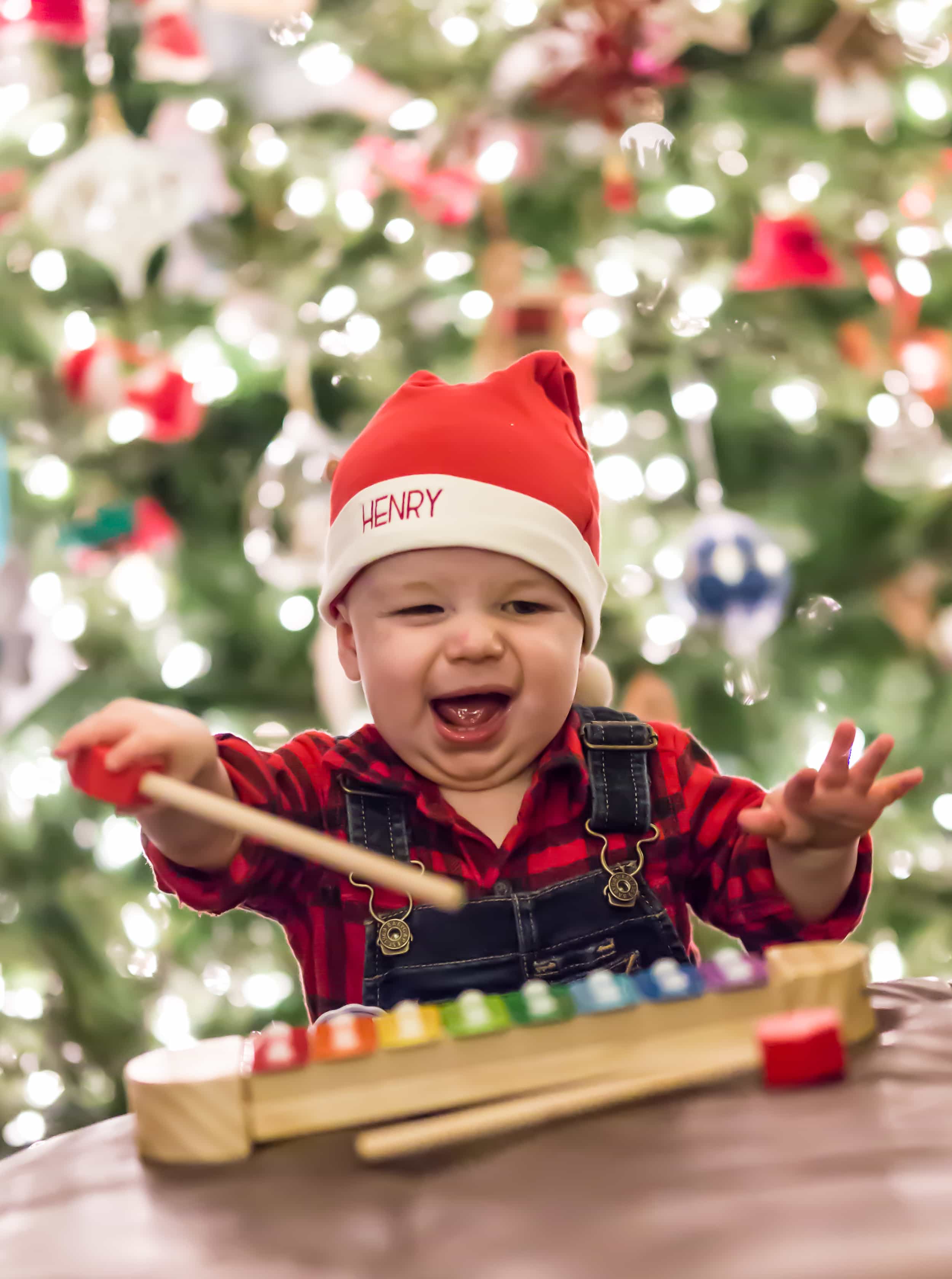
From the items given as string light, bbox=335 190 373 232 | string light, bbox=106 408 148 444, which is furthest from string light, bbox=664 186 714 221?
string light, bbox=106 408 148 444

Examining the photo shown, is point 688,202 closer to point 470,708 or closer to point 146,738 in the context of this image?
point 470,708

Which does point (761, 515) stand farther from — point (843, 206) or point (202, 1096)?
point (202, 1096)

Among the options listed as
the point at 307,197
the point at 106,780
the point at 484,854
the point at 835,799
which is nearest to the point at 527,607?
the point at 484,854

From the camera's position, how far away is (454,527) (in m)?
0.96

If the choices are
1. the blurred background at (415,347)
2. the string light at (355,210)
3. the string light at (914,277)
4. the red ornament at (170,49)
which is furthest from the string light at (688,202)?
the red ornament at (170,49)

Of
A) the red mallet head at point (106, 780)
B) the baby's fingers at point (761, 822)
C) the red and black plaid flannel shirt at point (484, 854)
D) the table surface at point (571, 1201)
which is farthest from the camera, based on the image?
the red and black plaid flannel shirt at point (484, 854)

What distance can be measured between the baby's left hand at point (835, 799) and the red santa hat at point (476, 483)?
269 mm

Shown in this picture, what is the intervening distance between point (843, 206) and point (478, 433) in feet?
2.96

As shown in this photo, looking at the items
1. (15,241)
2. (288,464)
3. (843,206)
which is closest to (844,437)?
(843,206)

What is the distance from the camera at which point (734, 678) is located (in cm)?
163

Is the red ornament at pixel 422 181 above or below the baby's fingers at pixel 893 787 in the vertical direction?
above

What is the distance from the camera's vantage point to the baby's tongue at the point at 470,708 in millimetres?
978

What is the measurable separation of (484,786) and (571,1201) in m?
0.53

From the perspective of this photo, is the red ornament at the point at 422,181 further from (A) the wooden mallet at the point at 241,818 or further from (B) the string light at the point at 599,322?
(A) the wooden mallet at the point at 241,818
